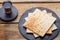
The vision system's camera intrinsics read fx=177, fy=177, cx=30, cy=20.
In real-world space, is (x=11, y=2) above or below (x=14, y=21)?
above

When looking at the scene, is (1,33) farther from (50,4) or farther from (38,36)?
(50,4)

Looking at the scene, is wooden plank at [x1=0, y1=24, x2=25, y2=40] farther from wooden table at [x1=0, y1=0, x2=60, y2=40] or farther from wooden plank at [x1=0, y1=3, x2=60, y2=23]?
wooden plank at [x1=0, y1=3, x2=60, y2=23]

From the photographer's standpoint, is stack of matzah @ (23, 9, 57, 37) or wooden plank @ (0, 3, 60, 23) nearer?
stack of matzah @ (23, 9, 57, 37)

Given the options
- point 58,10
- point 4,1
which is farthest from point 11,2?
point 58,10

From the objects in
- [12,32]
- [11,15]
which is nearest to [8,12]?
[11,15]

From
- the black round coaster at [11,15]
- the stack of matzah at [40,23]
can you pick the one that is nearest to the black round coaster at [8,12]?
the black round coaster at [11,15]

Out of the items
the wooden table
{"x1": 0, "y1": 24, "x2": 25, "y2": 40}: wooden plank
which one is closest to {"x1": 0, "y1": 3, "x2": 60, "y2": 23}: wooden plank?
the wooden table

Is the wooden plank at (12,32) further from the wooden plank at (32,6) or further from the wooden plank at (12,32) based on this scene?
the wooden plank at (32,6)
